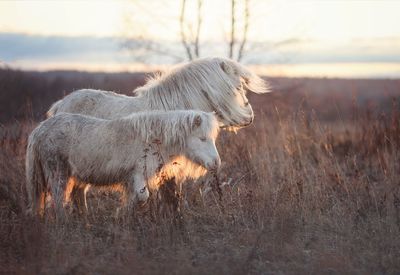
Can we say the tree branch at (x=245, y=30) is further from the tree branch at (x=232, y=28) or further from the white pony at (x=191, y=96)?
the white pony at (x=191, y=96)

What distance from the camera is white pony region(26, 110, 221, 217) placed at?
247 inches

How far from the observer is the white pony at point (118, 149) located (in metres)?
6.27

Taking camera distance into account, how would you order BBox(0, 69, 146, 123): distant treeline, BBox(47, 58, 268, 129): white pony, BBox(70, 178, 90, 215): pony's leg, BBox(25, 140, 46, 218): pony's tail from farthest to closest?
1. BBox(0, 69, 146, 123): distant treeline
2. BBox(47, 58, 268, 129): white pony
3. BBox(70, 178, 90, 215): pony's leg
4. BBox(25, 140, 46, 218): pony's tail

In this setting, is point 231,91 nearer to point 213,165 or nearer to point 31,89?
point 213,165

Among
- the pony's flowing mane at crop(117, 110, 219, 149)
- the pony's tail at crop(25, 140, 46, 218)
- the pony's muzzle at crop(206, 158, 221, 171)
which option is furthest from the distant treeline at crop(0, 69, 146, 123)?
the pony's muzzle at crop(206, 158, 221, 171)

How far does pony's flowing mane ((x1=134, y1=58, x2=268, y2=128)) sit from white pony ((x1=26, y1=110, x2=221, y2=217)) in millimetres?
981

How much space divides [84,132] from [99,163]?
1.20 ft

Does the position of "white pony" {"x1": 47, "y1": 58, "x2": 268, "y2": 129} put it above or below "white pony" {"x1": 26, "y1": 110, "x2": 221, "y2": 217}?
above

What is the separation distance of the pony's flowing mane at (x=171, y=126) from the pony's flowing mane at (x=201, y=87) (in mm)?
932

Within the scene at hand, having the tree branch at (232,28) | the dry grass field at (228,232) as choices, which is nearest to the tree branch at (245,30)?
the tree branch at (232,28)

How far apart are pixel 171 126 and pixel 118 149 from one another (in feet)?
1.93

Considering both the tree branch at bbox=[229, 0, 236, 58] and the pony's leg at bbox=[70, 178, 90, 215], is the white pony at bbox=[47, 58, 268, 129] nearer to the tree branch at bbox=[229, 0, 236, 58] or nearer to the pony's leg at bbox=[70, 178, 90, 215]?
the pony's leg at bbox=[70, 178, 90, 215]

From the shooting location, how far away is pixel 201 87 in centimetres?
743

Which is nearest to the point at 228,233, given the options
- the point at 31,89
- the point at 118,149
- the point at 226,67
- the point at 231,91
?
the point at 118,149
